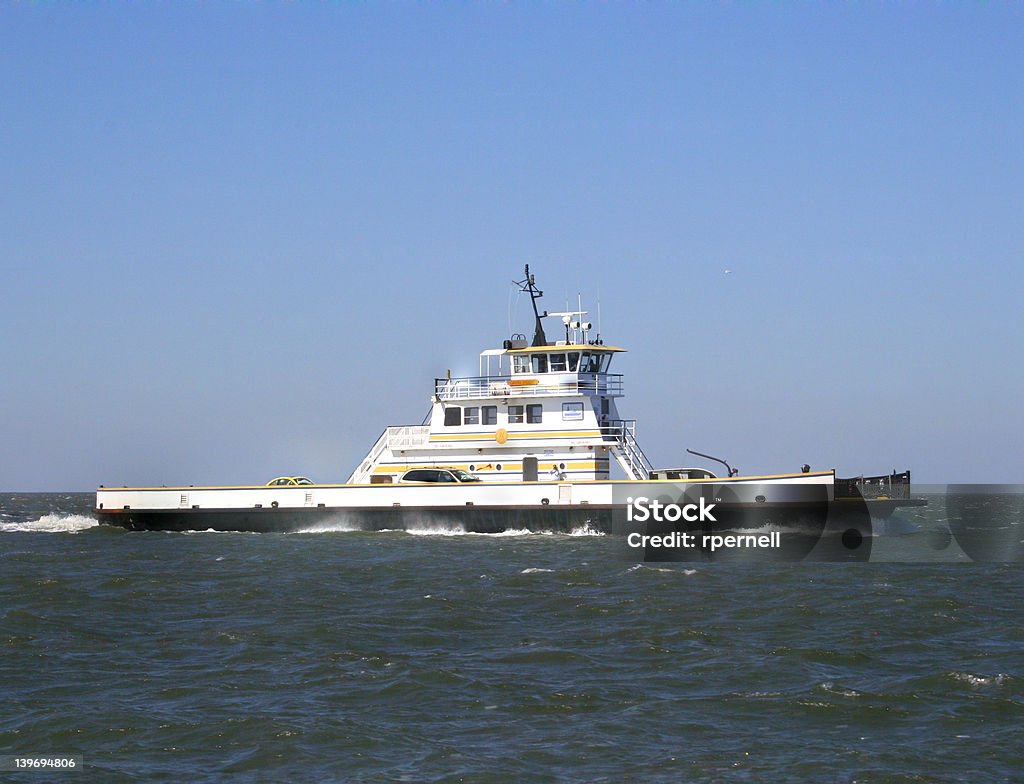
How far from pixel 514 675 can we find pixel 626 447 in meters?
24.2

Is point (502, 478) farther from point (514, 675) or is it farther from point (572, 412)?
point (514, 675)

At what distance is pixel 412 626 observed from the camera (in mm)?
21734

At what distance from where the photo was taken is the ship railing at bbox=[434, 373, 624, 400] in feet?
136

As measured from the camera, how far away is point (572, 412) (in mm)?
41375

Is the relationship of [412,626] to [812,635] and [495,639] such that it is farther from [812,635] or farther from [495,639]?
[812,635]

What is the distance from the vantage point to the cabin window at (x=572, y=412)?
41.3 metres

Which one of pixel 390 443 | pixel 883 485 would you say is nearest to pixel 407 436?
pixel 390 443

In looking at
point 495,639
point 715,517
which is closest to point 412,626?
point 495,639

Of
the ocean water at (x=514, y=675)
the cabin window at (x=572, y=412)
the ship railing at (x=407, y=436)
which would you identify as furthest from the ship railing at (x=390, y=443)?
the ocean water at (x=514, y=675)

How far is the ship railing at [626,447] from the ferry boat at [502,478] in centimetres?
5

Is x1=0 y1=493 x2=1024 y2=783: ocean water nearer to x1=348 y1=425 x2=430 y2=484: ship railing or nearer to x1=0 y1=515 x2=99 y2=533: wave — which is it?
x1=348 y1=425 x2=430 y2=484: ship railing

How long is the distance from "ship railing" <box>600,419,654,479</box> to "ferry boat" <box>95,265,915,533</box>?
5 cm

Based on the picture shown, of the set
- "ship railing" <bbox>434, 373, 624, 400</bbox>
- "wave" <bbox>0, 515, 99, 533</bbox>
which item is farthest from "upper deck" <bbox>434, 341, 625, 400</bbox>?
"wave" <bbox>0, 515, 99, 533</bbox>

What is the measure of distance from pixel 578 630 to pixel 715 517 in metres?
17.5
